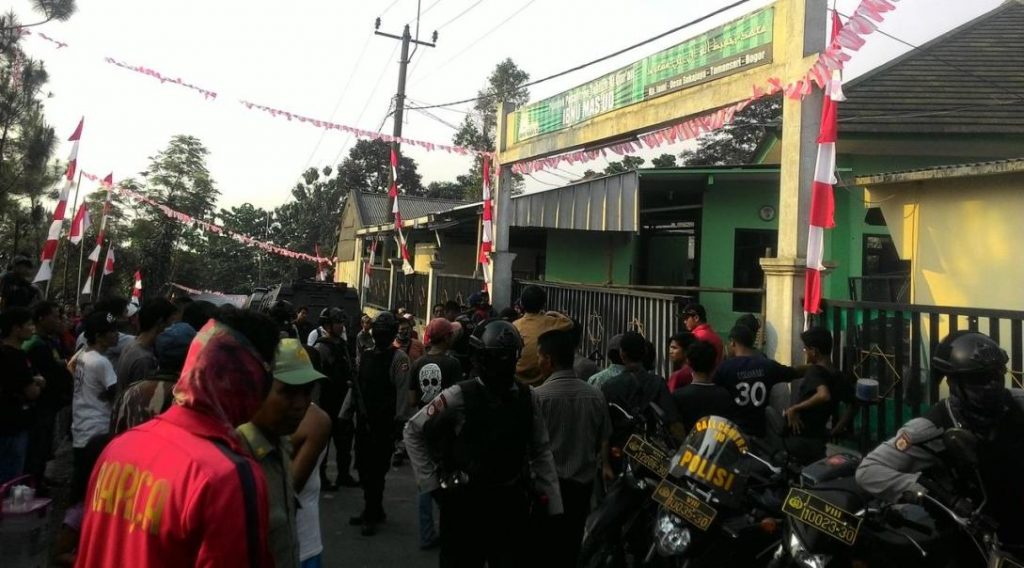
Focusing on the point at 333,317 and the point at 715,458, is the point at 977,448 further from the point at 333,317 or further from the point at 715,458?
the point at 333,317

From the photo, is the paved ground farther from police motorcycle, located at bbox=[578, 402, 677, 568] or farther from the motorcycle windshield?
the motorcycle windshield

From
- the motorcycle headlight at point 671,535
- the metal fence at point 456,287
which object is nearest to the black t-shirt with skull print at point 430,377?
the motorcycle headlight at point 671,535

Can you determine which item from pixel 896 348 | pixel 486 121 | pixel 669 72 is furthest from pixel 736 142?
pixel 896 348

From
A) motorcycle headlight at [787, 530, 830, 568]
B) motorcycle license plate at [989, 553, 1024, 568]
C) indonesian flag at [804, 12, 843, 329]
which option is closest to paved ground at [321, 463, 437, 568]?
motorcycle headlight at [787, 530, 830, 568]

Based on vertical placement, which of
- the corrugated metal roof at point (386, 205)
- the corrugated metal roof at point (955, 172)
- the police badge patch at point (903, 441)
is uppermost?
the corrugated metal roof at point (386, 205)

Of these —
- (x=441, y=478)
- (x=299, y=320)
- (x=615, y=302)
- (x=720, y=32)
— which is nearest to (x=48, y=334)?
(x=299, y=320)

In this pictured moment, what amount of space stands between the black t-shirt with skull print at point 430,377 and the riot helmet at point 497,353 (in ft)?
7.83

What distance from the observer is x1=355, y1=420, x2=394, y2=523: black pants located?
6.13 meters

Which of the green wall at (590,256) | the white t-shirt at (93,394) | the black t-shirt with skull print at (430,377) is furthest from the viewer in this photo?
the green wall at (590,256)

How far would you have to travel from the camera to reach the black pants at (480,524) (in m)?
3.47

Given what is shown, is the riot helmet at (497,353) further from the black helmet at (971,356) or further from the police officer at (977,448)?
the black helmet at (971,356)

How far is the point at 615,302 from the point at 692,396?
Answer: 15.8ft

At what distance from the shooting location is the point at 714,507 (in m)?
3.64

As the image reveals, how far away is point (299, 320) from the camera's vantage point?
376 inches
